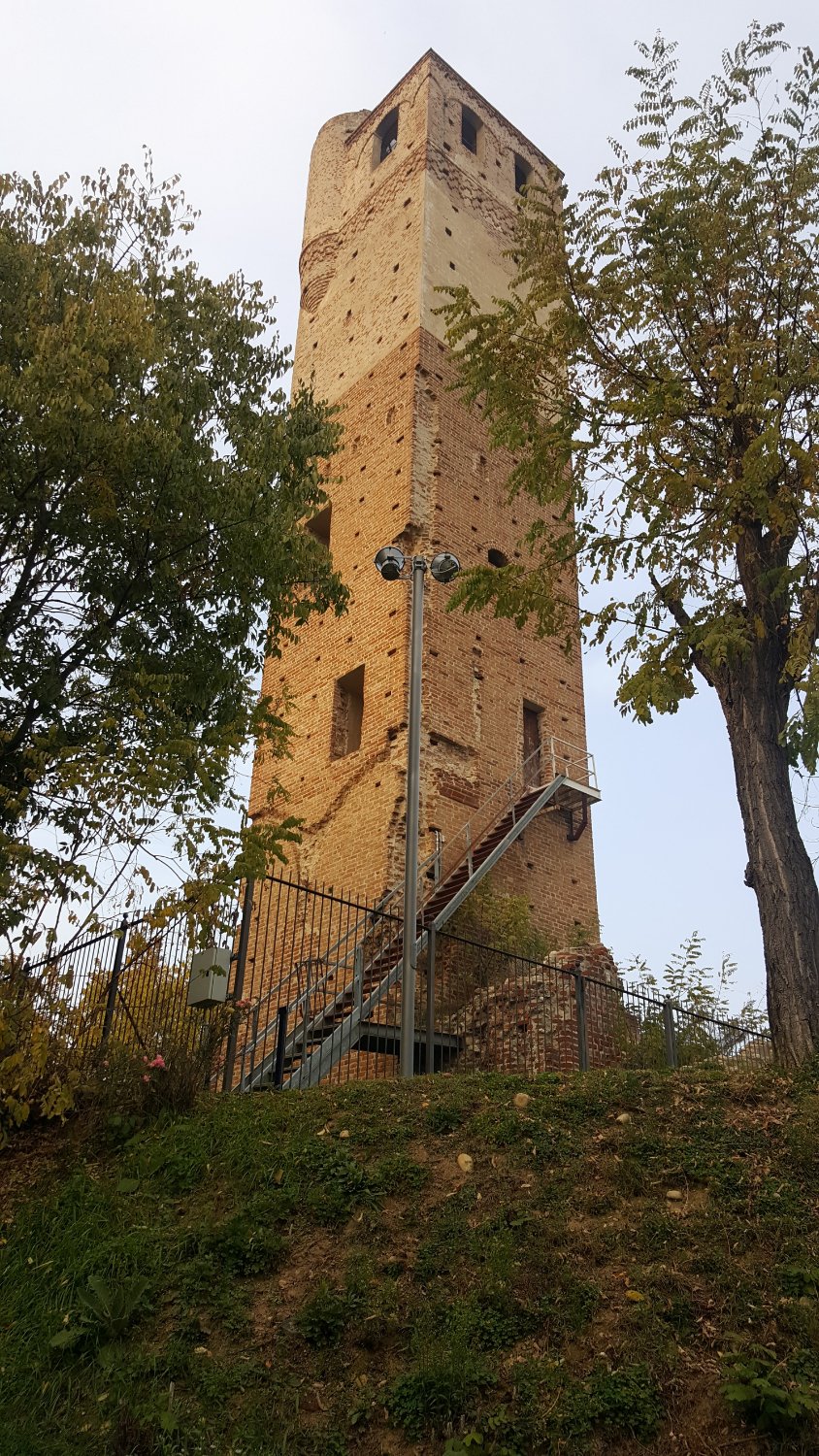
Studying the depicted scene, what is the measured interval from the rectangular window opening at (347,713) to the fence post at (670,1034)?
7382mm

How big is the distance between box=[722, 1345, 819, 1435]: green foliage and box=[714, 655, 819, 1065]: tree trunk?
3.27 metres

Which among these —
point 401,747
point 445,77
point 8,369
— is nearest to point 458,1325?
point 8,369

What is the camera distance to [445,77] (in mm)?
24672

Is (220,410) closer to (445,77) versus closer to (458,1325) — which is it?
(458,1325)

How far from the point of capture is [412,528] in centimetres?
1841

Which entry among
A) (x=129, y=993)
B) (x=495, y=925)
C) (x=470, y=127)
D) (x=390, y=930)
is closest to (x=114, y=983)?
(x=129, y=993)

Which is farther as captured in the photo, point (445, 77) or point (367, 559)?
point (445, 77)

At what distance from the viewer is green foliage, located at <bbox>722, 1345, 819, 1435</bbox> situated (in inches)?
171

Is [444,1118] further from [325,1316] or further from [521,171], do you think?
[521,171]

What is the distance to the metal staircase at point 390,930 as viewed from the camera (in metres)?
11.5

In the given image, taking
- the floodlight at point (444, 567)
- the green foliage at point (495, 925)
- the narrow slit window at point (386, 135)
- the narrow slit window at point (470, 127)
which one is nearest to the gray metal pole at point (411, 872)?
the floodlight at point (444, 567)

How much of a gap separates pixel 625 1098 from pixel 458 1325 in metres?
2.34

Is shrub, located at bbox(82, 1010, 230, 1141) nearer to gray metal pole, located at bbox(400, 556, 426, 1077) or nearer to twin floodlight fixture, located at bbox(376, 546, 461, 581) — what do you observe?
gray metal pole, located at bbox(400, 556, 426, 1077)

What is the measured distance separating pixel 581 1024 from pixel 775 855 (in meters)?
3.89
